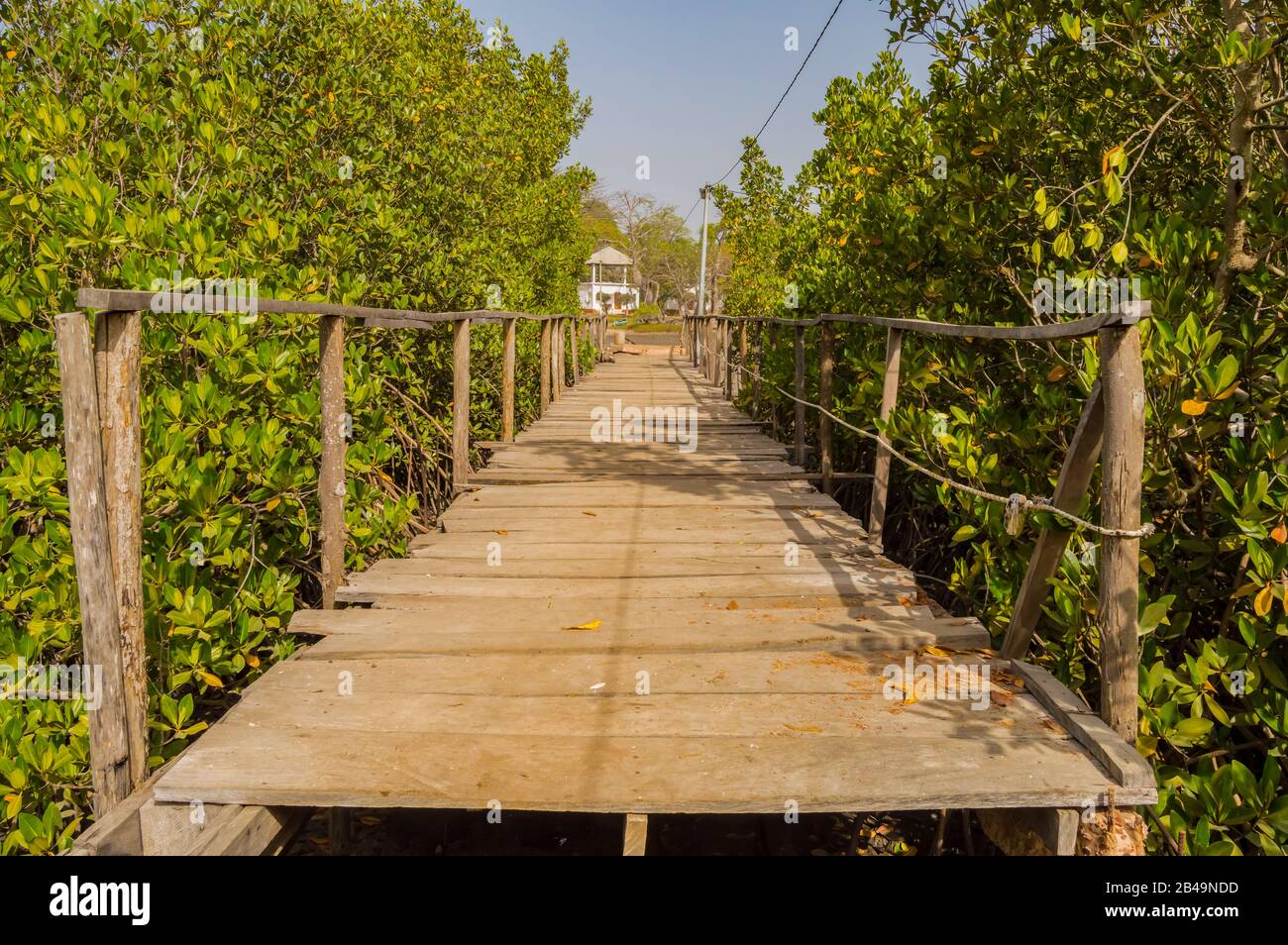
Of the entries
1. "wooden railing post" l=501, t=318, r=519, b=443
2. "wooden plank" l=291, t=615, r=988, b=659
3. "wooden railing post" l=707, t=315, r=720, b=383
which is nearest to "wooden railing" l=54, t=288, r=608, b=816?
"wooden plank" l=291, t=615, r=988, b=659

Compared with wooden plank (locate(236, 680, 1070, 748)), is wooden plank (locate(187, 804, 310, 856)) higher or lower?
lower

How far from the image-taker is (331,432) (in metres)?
3.30

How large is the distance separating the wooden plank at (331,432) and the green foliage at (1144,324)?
89.4 inches

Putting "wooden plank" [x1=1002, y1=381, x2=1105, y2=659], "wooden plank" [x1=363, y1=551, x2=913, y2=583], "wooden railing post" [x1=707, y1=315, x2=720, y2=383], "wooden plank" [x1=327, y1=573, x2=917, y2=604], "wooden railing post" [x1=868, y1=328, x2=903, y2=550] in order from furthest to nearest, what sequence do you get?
"wooden railing post" [x1=707, y1=315, x2=720, y2=383] < "wooden railing post" [x1=868, y1=328, x2=903, y2=550] < "wooden plank" [x1=363, y1=551, x2=913, y2=583] < "wooden plank" [x1=327, y1=573, x2=917, y2=604] < "wooden plank" [x1=1002, y1=381, x2=1105, y2=659]

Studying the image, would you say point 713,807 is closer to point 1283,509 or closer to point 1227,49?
point 1283,509

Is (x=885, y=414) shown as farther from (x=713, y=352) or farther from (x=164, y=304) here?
(x=713, y=352)

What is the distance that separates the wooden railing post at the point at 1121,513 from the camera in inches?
82.8

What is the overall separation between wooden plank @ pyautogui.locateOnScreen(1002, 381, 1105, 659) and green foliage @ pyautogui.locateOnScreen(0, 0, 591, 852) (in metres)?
2.64

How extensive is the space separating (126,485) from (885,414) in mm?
3110

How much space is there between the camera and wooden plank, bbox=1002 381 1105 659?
7.45 ft

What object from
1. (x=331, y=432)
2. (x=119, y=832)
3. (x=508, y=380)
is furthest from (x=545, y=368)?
(x=119, y=832)

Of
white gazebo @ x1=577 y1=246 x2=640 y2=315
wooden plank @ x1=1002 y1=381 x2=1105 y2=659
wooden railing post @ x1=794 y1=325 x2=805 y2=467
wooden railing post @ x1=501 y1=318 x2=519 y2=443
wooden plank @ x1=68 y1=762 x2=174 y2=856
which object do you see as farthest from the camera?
white gazebo @ x1=577 y1=246 x2=640 y2=315

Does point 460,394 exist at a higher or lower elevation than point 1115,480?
higher

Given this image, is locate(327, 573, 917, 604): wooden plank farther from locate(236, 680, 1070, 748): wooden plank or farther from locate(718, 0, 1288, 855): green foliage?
locate(236, 680, 1070, 748): wooden plank
